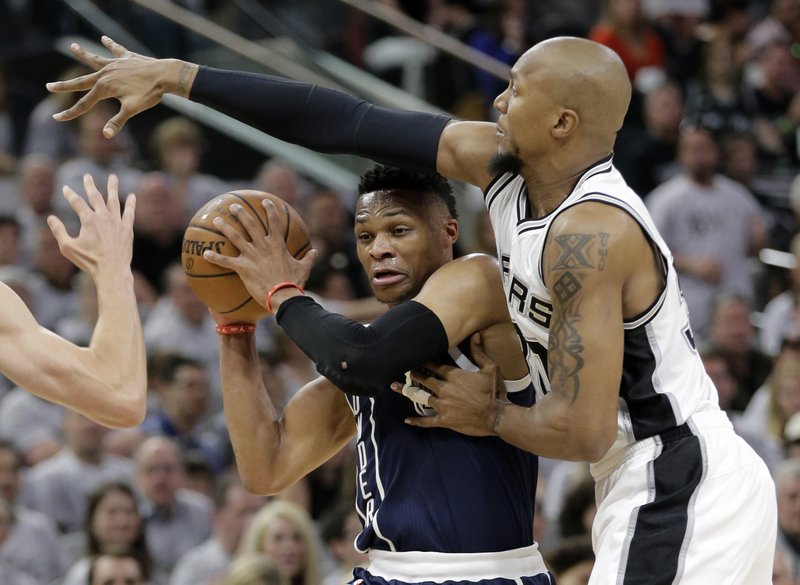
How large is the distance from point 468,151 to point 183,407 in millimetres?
4640

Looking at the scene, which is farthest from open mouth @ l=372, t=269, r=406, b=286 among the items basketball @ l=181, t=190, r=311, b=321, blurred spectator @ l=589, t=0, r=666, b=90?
blurred spectator @ l=589, t=0, r=666, b=90

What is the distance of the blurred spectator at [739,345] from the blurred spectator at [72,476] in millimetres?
3849

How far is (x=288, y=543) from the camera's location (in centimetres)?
691

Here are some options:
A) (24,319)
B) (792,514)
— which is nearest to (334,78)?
(792,514)

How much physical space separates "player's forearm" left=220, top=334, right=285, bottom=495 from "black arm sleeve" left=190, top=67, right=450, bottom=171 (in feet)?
2.31

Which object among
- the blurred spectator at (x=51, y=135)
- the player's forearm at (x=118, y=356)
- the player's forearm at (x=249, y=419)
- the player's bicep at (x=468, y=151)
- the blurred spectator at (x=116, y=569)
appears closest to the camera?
the player's forearm at (x=118, y=356)

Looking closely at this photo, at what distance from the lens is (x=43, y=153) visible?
33.1ft

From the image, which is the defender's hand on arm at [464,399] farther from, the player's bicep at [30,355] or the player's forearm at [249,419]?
the player's bicep at [30,355]

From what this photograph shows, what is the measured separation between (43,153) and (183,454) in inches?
122

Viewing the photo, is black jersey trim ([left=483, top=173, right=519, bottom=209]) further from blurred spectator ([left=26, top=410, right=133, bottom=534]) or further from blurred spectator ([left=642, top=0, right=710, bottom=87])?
blurred spectator ([left=642, top=0, right=710, bottom=87])

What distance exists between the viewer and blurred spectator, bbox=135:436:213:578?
754 cm

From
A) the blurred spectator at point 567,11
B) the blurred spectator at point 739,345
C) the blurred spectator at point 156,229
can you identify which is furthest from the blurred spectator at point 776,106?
the blurred spectator at point 156,229

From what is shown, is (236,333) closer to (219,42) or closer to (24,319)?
(24,319)

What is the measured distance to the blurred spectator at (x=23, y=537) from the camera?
23.4 feet
